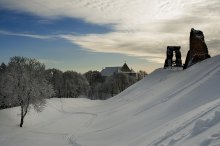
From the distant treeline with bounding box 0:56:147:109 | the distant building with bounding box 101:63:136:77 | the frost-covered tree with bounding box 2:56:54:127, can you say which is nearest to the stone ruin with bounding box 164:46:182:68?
the frost-covered tree with bounding box 2:56:54:127

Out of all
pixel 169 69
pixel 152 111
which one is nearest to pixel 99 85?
pixel 169 69

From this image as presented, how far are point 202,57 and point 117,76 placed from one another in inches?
3149

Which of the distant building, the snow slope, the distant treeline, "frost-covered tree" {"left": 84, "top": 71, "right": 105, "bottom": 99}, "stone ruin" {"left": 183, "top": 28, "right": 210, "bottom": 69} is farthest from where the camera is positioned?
the distant building

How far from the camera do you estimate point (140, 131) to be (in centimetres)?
2711

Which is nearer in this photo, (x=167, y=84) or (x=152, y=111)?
(x=152, y=111)

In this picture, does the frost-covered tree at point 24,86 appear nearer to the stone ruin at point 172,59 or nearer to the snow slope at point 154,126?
the snow slope at point 154,126

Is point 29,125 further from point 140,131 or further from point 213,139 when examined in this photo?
point 213,139

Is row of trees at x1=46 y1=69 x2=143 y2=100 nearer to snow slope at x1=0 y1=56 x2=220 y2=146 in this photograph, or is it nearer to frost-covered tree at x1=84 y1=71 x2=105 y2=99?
frost-covered tree at x1=84 y1=71 x2=105 y2=99

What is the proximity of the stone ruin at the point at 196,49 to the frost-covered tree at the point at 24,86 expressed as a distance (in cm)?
2316

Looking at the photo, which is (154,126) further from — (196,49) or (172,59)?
(172,59)

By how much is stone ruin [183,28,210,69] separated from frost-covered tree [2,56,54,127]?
23.2 m

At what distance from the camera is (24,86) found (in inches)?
1997

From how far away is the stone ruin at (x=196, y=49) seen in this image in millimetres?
Result: 52531

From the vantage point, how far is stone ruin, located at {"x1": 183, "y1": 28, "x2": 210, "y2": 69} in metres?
52.5
